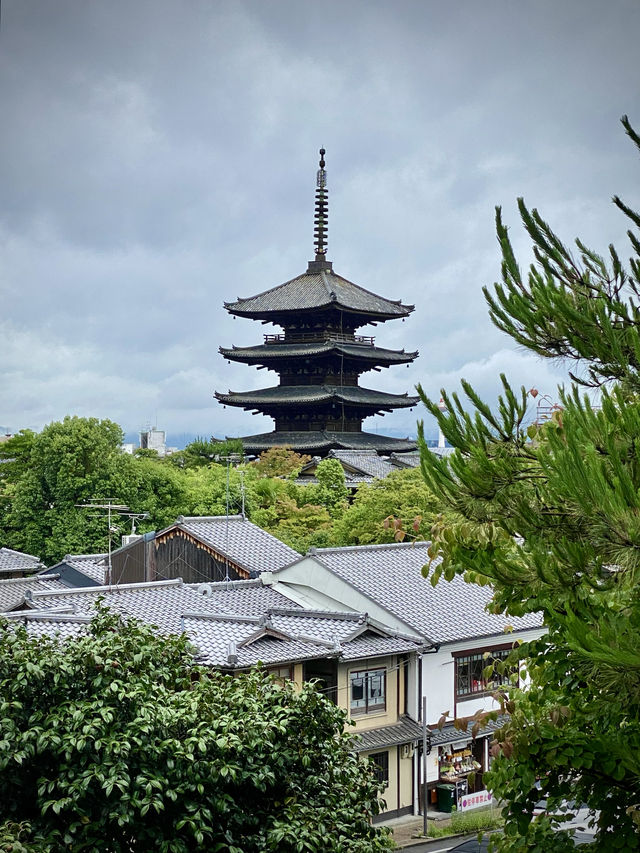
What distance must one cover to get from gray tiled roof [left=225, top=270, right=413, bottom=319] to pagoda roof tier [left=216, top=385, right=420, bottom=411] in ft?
14.5

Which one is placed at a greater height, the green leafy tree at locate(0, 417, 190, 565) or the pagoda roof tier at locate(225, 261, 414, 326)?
the pagoda roof tier at locate(225, 261, 414, 326)

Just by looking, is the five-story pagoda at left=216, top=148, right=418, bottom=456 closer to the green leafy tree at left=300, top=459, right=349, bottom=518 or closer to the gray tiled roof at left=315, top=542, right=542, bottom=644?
the green leafy tree at left=300, top=459, right=349, bottom=518

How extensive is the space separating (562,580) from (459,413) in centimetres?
137

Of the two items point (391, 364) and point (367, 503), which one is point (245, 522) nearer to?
Result: point (367, 503)

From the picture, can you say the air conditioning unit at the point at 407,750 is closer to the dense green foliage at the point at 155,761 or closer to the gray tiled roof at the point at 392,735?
the gray tiled roof at the point at 392,735

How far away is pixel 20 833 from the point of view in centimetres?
724

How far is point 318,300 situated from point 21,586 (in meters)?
28.3

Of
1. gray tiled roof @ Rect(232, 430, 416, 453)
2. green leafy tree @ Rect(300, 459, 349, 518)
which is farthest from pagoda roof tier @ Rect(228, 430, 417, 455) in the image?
green leafy tree @ Rect(300, 459, 349, 518)

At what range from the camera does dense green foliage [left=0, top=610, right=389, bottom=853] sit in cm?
773

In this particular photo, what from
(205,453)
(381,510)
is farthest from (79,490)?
(205,453)

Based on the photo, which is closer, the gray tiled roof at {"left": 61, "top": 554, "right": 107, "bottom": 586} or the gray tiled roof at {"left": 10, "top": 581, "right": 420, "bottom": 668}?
the gray tiled roof at {"left": 10, "top": 581, "right": 420, "bottom": 668}

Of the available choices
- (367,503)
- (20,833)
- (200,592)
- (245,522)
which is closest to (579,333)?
(20,833)

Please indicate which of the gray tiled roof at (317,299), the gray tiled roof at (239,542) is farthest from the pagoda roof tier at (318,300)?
the gray tiled roof at (239,542)

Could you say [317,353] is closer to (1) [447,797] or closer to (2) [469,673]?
(2) [469,673]
